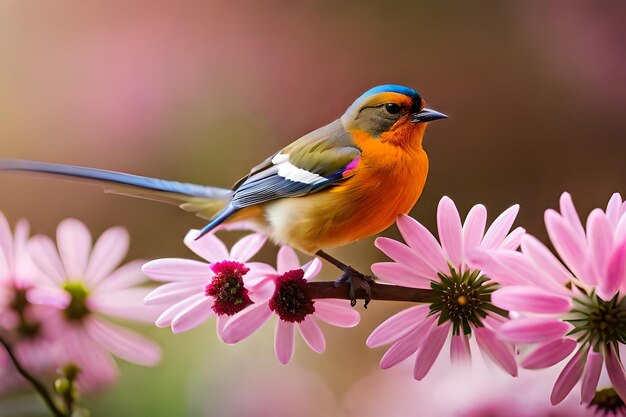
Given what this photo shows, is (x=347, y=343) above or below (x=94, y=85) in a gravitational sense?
below

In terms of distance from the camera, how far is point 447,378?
1.35 ft

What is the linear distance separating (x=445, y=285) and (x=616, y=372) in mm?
81

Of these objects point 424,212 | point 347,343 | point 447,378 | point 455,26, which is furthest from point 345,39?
point 447,378

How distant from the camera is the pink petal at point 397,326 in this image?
32 centimetres

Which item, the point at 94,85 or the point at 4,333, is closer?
the point at 4,333

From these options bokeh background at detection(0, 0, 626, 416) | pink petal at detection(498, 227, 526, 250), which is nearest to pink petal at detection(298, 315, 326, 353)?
pink petal at detection(498, 227, 526, 250)

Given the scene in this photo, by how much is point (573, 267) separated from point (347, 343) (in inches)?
16.5

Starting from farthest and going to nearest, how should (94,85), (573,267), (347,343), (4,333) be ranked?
(94,85), (347,343), (4,333), (573,267)

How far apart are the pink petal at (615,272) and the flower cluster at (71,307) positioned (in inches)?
9.4

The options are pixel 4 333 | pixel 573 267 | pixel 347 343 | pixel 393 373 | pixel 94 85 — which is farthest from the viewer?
pixel 94 85

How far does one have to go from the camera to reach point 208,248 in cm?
35

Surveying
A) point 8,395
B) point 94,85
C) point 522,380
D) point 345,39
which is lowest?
point 8,395

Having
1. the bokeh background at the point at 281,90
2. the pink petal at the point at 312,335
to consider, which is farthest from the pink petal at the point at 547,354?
the bokeh background at the point at 281,90

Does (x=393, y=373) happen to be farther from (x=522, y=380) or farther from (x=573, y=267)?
(x=573, y=267)
